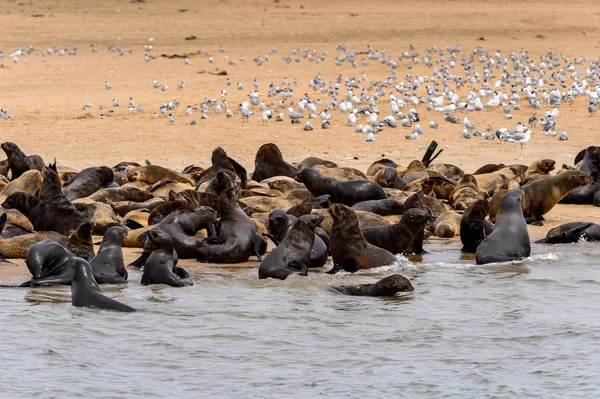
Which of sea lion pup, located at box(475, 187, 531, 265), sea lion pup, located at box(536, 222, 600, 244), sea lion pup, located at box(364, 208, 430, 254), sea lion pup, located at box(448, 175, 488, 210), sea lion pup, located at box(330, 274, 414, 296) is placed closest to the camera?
sea lion pup, located at box(330, 274, 414, 296)

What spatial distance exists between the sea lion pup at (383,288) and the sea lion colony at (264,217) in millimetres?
11

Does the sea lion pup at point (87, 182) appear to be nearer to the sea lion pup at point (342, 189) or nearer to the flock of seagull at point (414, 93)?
the sea lion pup at point (342, 189)

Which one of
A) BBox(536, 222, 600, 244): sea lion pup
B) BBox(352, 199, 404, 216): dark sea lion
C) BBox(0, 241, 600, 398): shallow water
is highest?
BBox(352, 199, 404, 216): dark sea lion

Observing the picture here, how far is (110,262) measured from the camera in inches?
331

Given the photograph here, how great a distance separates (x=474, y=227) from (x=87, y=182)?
4.21 meters

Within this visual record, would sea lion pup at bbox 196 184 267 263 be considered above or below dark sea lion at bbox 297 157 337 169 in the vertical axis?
below

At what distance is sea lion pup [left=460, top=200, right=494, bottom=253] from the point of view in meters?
9.98

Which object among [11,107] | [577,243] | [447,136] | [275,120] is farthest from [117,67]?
[577,243]

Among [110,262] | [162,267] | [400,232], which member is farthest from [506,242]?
[110,262]

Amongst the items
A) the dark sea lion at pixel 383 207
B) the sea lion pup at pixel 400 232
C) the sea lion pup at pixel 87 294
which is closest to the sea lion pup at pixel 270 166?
the dark sea lion at pixel 383 207

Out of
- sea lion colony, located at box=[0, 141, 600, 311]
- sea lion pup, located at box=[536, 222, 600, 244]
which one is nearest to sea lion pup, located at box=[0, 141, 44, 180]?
sea lion colony, located at box=[0, 141, 600, 311]

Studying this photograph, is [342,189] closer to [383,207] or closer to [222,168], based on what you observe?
[383,207]

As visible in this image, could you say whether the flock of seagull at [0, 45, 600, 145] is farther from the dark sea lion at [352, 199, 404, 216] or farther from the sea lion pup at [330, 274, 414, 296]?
the sea lion pup at [330, 274, 414, 296]

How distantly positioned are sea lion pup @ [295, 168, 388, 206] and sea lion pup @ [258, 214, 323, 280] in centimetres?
233
